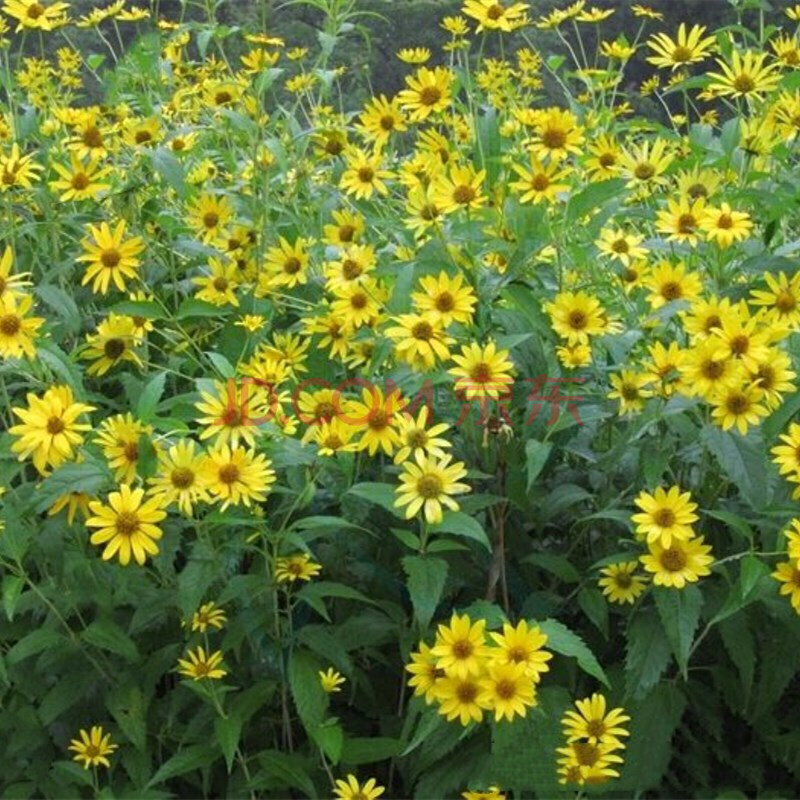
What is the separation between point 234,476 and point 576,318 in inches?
21.0

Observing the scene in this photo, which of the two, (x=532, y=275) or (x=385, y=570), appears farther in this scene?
(x=532, y=275)

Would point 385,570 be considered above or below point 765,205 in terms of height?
below

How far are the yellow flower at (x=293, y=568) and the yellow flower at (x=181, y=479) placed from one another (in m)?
0.15

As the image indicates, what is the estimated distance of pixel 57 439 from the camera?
1.63m

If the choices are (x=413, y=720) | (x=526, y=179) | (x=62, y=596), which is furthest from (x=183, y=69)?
(x=413, y=720)

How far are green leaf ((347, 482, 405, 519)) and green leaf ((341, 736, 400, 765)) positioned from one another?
0.32 meters

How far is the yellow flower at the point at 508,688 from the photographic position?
1.52m

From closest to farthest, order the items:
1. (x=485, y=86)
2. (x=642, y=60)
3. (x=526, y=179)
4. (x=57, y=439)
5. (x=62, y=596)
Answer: (x=57, y=439), (x=62, y=596), (x=526, y=179), (x=485, y=86), (x=642, y=60)

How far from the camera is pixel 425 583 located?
1610 mm

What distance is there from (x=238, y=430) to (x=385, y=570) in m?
0.32

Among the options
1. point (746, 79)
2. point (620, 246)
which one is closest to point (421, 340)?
point (620, 246)

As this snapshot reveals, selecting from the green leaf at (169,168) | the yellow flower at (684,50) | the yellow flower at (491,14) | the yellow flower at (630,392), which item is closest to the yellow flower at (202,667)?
the yellow flower at (630,392)

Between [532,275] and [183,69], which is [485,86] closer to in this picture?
[183,69]

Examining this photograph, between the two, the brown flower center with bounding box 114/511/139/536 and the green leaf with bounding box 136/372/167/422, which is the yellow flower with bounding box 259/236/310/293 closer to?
the green leaf with bounding box 136/372/167/422
